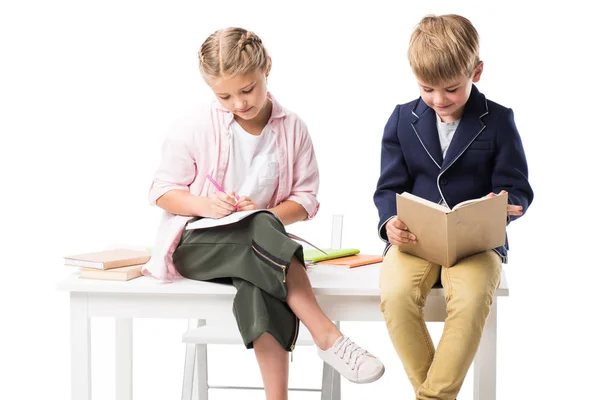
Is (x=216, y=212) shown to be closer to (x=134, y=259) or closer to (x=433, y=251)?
(x=134, y=259)

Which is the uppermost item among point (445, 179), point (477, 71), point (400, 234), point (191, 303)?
point (477, 71)

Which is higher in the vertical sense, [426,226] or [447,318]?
[426,226]

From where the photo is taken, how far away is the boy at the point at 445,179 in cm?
266

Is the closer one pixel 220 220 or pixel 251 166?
pixel 220 220

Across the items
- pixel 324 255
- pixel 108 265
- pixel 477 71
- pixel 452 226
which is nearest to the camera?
pixel 452 226

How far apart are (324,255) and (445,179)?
504mm

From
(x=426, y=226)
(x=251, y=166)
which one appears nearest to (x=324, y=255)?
(x=251, y=166)

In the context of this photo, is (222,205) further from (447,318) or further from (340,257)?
(447,318)

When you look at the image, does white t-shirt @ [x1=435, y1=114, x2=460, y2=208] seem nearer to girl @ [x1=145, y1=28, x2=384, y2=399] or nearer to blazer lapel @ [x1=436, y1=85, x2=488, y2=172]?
blazer lapel @ [x1=436, y1=85, x2=488, y2=172]

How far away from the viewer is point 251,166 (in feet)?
10.1

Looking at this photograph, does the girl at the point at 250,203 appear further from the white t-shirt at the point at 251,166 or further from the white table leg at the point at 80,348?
the white table leg at the point at 80,348

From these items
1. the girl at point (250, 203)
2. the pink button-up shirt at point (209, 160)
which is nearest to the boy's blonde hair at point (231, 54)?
the girl at point (250, 203)

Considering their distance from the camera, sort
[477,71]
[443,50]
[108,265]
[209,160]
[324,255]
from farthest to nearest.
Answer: [324,255] → [209,160] → [108,265] → [477,71] → [443,50]

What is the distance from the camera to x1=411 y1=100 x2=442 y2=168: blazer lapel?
2.90 meters
